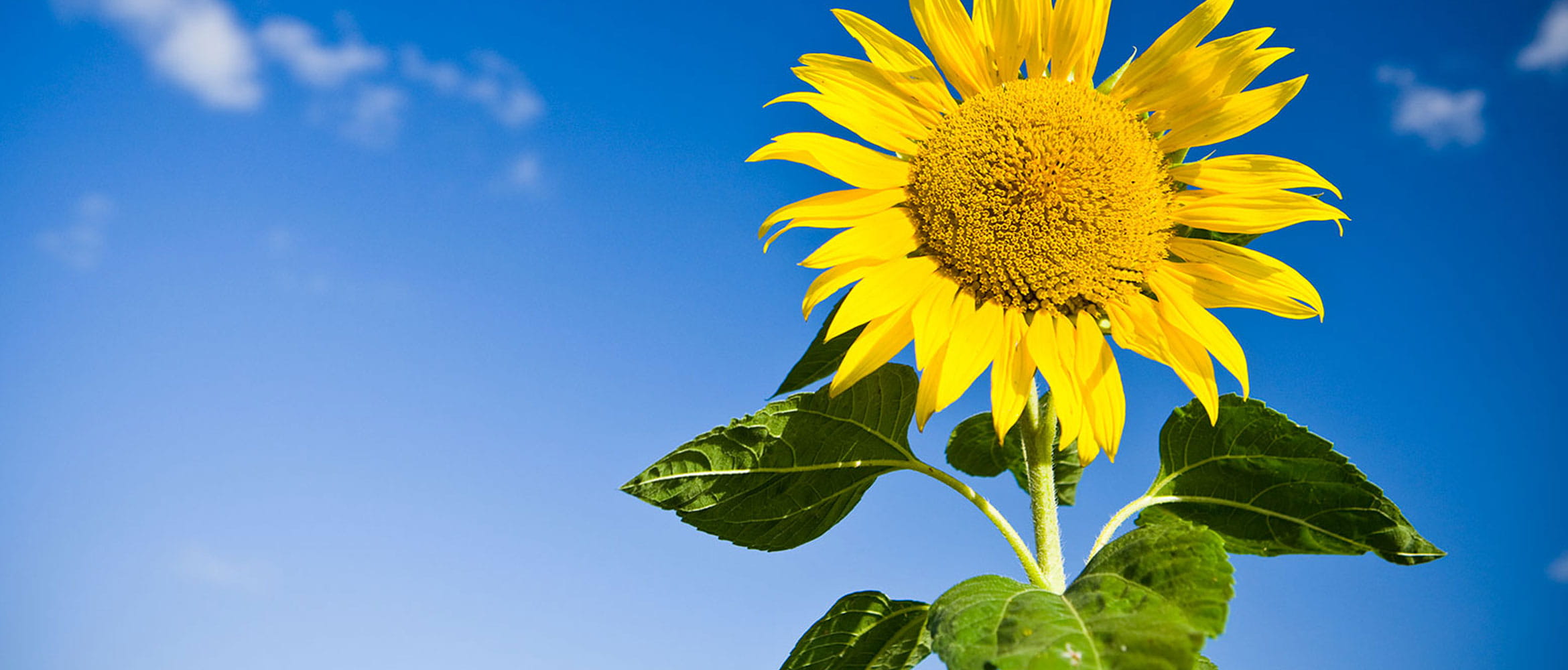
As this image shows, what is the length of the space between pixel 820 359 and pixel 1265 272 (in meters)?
0.93

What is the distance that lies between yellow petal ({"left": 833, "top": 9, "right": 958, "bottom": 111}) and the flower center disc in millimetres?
138

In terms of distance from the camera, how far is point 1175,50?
205cm

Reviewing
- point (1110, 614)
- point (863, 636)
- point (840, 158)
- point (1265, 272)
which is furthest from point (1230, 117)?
point (863, 636)

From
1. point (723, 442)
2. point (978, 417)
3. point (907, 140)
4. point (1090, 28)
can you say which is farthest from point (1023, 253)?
point (978, 417)

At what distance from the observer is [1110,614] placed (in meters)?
1.61

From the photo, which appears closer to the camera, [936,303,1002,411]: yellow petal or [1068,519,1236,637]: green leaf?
[1068,519,1236,637]: green leaf

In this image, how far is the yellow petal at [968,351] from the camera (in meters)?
1.90

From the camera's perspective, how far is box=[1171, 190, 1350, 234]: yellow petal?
2.03m

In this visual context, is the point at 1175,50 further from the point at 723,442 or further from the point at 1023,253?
the point at 723,442

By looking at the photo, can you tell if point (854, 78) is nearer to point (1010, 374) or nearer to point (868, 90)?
point (868, 90)

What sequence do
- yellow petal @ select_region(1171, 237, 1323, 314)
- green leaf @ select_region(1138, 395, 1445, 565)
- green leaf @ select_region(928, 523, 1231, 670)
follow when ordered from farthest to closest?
green leaf @ select_region(1138, 395, 1445, 565) < yellow petal @ select_region(1171, 237, 1323, 314) < green leaf @ select_region(928, 523, 1231, 670)

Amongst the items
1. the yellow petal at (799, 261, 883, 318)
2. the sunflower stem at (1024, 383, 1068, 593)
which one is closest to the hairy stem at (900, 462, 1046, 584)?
the sunflower stem at (1024, 383, 1068, 593)

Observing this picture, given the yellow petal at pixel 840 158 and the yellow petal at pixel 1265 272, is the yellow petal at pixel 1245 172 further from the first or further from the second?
the yellow petal at pixel 840 158

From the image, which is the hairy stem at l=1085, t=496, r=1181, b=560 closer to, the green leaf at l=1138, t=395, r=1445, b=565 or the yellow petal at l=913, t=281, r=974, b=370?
the green leaf at l=1138, t=395, r=1445, b=565
